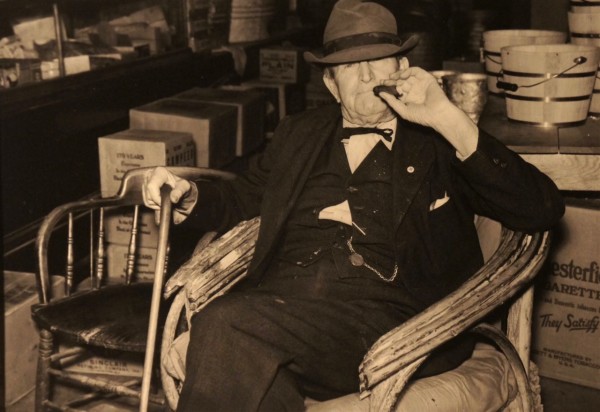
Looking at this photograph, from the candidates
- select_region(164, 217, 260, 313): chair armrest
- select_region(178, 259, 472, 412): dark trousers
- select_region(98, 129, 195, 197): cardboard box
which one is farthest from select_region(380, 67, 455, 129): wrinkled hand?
select_region(98, 129, 195, 197): cardboard box

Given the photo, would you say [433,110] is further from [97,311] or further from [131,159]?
[131,159]

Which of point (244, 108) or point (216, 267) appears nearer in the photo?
point (216, 267)

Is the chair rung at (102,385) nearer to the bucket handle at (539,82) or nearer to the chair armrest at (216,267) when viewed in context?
the chair armrest at (216,267)

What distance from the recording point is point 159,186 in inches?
103

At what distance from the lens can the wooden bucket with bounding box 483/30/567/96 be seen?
331 cm

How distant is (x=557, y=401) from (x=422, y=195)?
139 centimetres

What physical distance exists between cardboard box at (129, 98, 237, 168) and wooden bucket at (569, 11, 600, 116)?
1.78m

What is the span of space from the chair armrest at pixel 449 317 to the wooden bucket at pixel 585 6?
1013 mm

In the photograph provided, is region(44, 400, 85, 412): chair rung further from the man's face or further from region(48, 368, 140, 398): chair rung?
the man's face

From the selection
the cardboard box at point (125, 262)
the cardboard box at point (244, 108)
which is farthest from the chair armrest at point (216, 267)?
the cardboard box at point (244, 108)

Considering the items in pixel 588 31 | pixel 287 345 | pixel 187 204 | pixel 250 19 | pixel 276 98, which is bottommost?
pixel 276 98

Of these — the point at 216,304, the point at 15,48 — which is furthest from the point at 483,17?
the point at 216,304

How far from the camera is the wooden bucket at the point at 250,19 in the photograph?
611 cm

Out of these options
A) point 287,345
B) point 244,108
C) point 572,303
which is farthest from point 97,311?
point 244,108
